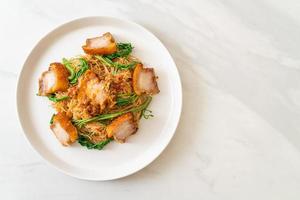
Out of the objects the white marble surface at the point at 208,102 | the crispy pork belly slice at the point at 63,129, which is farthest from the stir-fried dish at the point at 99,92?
the white marble surface at the point at 208,102

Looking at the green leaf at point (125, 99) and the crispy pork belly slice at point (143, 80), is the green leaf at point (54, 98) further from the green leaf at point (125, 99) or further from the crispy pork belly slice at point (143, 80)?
the crispy pork belly slice at point (143, 80)

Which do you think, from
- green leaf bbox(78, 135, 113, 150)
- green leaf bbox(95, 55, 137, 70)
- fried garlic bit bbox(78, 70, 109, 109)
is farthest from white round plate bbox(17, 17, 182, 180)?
fried garlic bit bbox(78, 70, 109, 109)

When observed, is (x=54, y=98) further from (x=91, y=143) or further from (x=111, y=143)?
(x=111, y=143)

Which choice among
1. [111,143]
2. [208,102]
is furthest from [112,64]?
[208,102]

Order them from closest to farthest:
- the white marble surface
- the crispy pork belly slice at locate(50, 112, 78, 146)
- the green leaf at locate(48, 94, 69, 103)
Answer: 1. the crispy pork belly slice at locate(50, 112, 78, 146)
2. the green leaf at locate(48, 94, 69, 103)
3. the white marble surface

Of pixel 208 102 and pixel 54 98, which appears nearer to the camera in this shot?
pixel 54 98

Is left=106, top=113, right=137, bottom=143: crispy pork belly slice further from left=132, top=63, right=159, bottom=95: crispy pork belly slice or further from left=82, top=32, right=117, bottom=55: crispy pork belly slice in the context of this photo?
left=82, top=32, right=117, bottom=55: crispy pork belly slice

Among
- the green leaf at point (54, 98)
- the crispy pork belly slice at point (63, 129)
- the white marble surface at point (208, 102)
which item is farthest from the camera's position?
the white marble surface at point (208, 102)

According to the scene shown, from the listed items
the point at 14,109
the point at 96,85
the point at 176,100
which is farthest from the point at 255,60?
the point at 14,109
